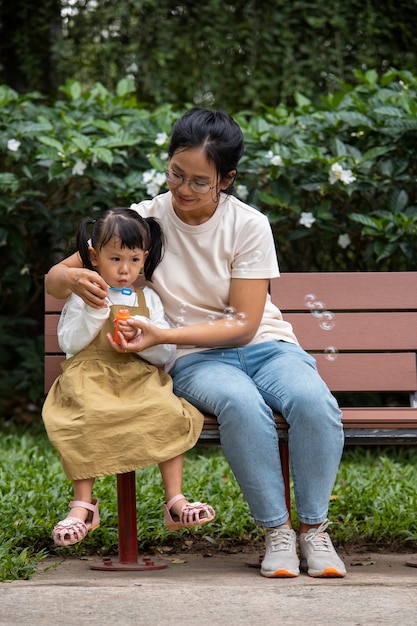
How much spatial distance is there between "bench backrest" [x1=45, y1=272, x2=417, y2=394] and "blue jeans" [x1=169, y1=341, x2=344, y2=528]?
533mm

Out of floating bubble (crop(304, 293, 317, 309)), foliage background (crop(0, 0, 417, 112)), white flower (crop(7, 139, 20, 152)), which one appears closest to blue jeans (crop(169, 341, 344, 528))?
floating bubble (crop(304, 293, 317, 309))

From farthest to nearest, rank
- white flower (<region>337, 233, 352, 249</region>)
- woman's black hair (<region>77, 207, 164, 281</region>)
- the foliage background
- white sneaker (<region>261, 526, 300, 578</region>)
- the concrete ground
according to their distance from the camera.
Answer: the foliage background, white flower (<region>337, 233, 352, 249</region>), woman's black hair (<region>77, 207, 164, 281</region>), white sneaker (<region>261, 526, 300, 578</region>), the concrete ground

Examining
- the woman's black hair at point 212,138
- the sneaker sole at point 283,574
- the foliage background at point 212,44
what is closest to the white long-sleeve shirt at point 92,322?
the woman's black hair at point 212,138

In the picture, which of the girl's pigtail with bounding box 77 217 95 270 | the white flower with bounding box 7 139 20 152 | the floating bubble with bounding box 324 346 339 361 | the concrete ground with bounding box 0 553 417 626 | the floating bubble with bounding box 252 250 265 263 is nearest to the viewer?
the concrete ground with bounding box 0 553 417 626

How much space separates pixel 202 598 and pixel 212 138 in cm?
135

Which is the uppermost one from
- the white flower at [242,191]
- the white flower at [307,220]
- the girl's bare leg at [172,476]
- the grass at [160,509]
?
the white flower at [242,191]

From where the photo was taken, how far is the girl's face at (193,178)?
303 cm

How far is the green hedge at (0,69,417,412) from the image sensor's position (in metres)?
4.57

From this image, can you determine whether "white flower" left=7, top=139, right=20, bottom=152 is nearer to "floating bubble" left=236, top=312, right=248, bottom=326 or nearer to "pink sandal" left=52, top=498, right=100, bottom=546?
"floating bubble" left=236, top=312, right=248, bottom=326

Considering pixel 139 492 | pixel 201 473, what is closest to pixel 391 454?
pixel 201 473

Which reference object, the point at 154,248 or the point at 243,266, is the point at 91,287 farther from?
the point at 243,266

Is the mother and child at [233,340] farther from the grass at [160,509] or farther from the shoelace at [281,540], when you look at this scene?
the grass at [160,509]

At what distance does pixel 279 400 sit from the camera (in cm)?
298

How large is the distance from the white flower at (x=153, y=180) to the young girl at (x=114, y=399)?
4.76 ft
